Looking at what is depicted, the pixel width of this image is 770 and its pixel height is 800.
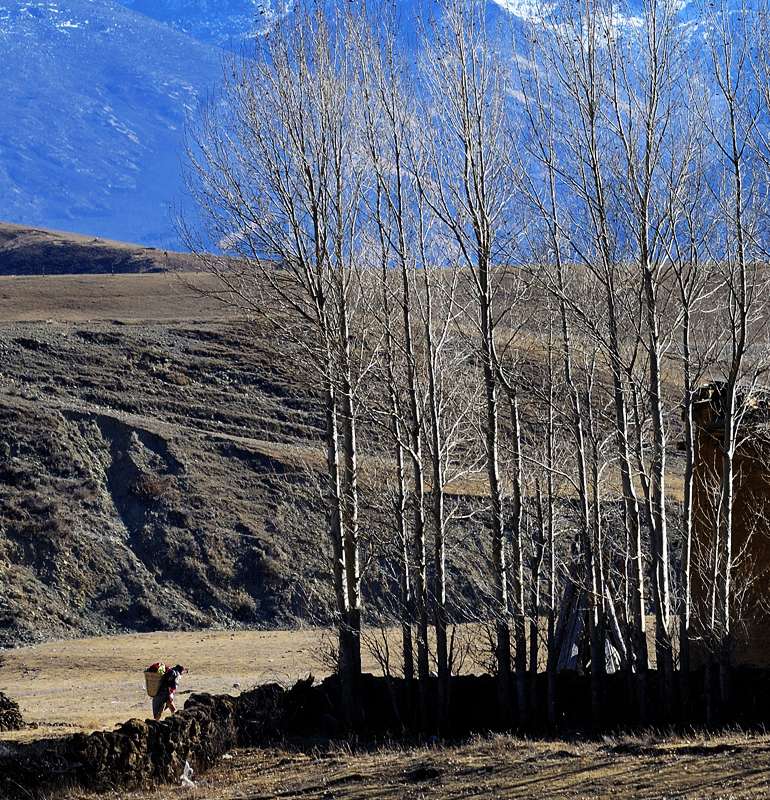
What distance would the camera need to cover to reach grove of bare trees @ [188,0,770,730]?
1463 centimetres

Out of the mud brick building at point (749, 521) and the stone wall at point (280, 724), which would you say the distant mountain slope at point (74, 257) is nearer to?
the stone wall at point (280, 724)

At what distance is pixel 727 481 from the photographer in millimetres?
13680

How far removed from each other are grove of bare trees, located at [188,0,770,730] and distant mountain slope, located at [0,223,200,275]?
95.0 meters

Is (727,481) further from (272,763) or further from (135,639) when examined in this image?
(135,639)

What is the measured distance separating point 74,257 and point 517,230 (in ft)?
361

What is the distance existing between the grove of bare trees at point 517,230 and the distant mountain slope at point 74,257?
95.0 meters

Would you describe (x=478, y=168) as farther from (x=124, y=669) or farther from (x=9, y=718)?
(x=124, y=669)

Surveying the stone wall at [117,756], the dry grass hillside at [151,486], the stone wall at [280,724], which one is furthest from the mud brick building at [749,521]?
the dry grass hillside at [151,486]

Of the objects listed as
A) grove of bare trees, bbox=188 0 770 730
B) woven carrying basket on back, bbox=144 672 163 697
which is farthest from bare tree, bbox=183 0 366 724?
woven carrying basket on back, bbox=144 672 163 697

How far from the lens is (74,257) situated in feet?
393

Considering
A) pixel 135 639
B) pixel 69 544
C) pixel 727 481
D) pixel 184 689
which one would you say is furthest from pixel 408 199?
pixel 69 544

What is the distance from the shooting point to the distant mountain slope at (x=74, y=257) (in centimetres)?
11531

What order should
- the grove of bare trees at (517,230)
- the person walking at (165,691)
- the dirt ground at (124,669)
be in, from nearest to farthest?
the grove of bare trees at (517,230) < the person walking at (165,691) < the dirt ground at (124,669)

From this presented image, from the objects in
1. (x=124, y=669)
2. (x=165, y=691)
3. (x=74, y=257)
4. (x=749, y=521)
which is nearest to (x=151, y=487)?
(x=124, y=669)
